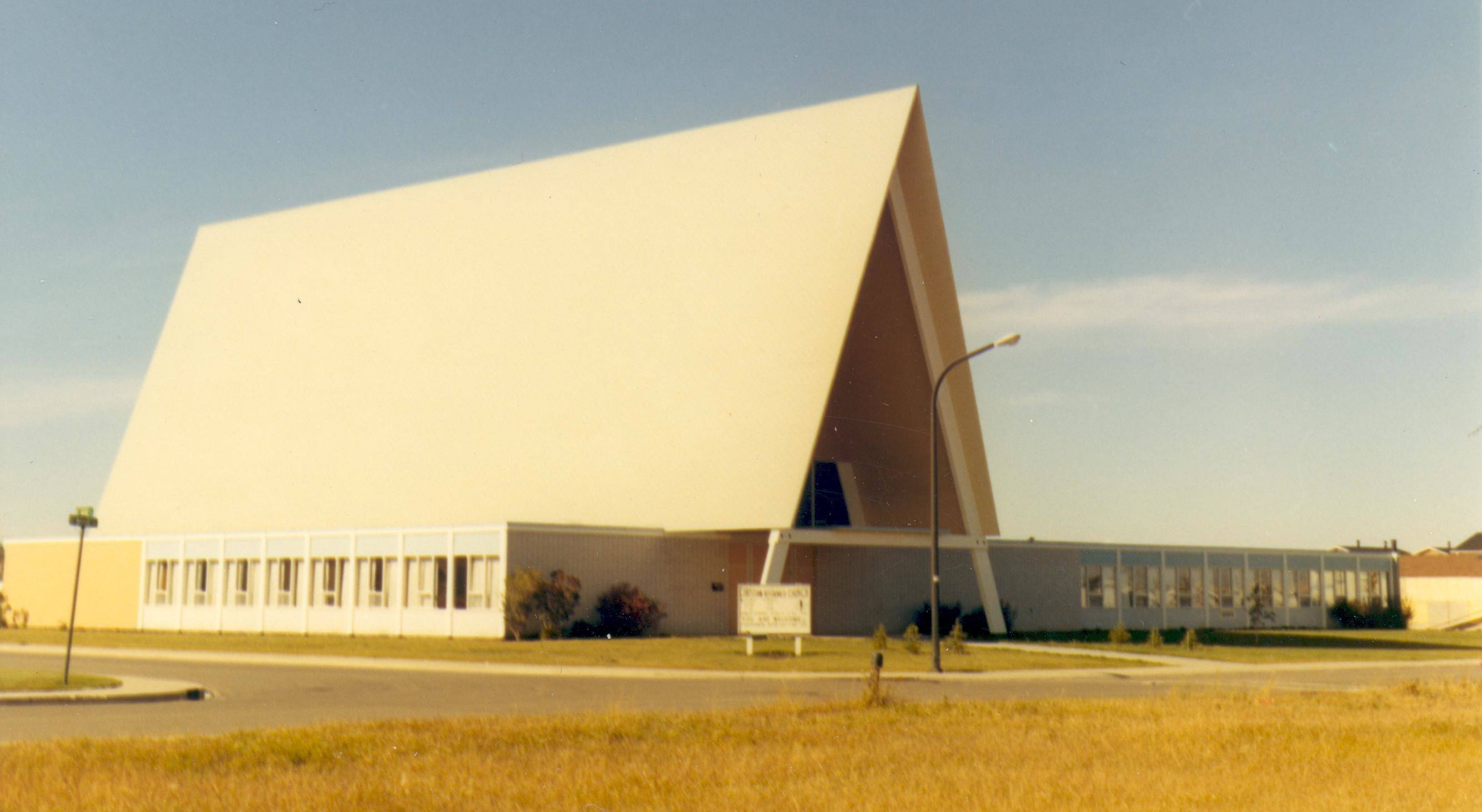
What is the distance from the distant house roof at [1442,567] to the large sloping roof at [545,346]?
42708mm

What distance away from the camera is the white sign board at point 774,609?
3278 cm

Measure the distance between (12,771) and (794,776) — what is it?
20.4 ft

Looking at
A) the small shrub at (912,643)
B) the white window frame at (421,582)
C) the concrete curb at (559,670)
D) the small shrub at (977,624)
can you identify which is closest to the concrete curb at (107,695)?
the concrete curb at (559,670)

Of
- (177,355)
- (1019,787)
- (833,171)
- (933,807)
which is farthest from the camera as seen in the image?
(177,355)

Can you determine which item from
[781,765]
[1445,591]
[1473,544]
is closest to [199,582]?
[781,765]

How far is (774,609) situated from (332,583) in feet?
56.9

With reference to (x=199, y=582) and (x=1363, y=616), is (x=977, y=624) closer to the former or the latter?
(x=1363, y=616)

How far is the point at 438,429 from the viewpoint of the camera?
47.8 meters

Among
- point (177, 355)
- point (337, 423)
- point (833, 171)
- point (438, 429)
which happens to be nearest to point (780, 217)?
point (833, 171)

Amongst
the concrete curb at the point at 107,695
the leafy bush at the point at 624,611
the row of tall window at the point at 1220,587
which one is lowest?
the concrete curb at the point at 107,695

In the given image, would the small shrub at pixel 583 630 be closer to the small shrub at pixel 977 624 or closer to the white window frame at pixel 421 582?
the white window frame at pixel 421 582

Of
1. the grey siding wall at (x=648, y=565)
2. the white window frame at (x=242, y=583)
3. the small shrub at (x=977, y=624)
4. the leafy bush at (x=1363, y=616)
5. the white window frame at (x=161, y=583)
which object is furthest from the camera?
the leafy bush at (x=1363, y=616)

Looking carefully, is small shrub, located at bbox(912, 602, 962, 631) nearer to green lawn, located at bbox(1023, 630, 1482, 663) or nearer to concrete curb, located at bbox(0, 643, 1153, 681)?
green lawn, located at bbox(1023, 630, 1482, 663)

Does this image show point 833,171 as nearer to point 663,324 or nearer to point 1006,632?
point 663,324
